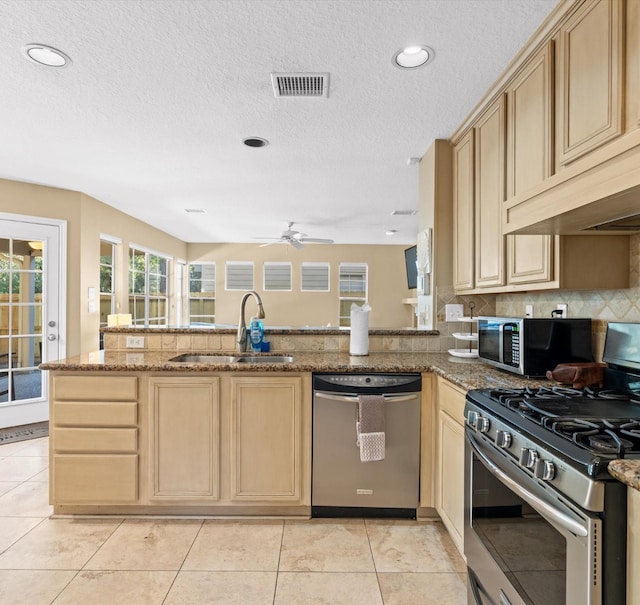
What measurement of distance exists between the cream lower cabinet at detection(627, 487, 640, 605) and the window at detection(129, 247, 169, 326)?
20.1 feet

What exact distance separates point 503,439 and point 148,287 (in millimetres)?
6398

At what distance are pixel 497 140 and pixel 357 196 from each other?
2.53 metres

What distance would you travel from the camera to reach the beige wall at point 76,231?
4.18 meters

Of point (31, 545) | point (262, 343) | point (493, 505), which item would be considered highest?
point (262, 343)

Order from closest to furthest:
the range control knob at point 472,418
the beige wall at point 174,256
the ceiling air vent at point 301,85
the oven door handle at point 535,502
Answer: the oven door handle at point 535,502
the range control knob at point 472,418
the ceiling air vent at point 301,85
the beige wall at point 174,256

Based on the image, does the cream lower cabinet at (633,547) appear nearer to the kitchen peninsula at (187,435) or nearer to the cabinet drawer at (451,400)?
the cabinet drawer at (451,400)

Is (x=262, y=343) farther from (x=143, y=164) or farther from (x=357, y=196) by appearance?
(x=357, y=196)

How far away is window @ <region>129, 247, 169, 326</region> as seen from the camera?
6.16m

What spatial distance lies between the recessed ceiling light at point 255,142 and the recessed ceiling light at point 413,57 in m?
1.30

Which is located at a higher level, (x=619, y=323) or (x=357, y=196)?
(x=357, y=196)

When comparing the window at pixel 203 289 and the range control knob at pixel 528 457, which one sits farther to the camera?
the window at pixel 203 289

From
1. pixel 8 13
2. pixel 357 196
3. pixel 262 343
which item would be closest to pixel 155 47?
pixel 8 13

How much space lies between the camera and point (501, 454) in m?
1.38

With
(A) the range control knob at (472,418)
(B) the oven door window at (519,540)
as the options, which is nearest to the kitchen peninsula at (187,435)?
(A) the range control knob at (472,418)
